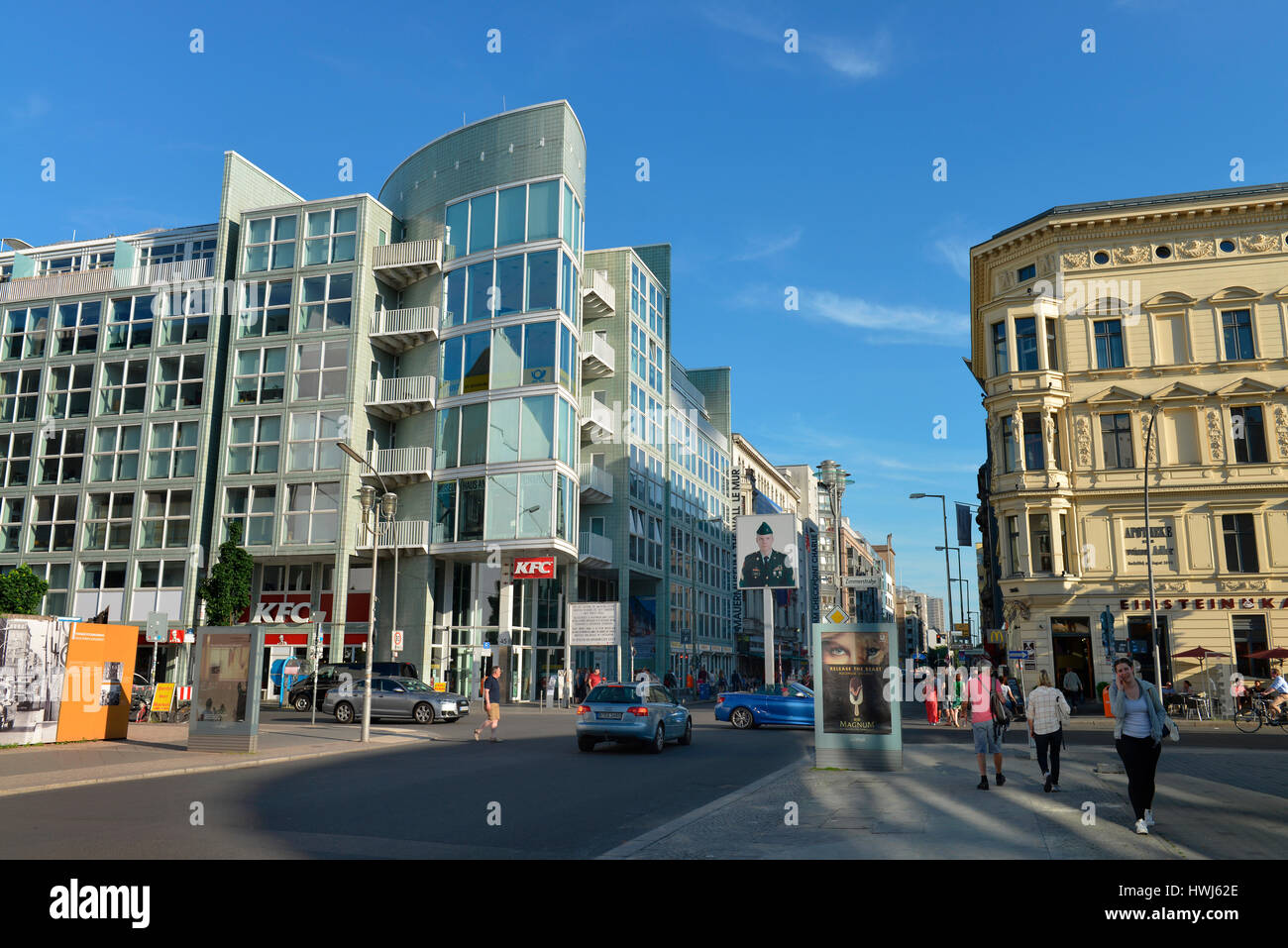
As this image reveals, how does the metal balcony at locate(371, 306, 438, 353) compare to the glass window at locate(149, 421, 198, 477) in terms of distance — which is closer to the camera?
the metal balcony at locate(371, 306, 438, 353)

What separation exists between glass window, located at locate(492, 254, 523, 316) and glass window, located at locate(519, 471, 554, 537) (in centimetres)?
751

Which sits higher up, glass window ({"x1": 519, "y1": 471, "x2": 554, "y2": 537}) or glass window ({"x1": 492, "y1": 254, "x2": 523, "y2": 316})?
glass window ({"x1": 492, "y1": 254, "x2": 523, "y2": 316})

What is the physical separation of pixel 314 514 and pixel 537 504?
10668mm

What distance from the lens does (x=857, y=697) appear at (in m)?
15.1

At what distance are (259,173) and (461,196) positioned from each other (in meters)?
12.9

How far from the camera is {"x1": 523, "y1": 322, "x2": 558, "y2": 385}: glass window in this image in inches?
1576

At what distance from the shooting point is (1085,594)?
37625 mm

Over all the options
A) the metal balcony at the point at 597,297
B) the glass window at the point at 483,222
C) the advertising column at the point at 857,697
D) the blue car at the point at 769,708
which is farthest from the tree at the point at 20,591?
the advertising column at the point at 857,697

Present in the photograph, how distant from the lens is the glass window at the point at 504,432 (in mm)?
40062

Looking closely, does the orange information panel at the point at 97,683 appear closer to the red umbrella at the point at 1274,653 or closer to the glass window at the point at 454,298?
the glass window at the point at 454,298

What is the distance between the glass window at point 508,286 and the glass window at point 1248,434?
29.8 meters

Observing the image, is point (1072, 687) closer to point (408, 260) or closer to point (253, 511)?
point (408, 260)

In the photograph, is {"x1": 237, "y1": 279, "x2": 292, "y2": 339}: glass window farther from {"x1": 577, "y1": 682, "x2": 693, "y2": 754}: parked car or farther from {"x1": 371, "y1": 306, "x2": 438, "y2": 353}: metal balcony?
{"x1": 577, "y1": 682, "x2": 693, "y2": 754}: parked car

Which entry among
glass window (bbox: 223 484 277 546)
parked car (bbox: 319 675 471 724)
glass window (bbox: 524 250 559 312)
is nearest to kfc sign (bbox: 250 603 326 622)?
glass window (bbox: 223 484 277 546)
